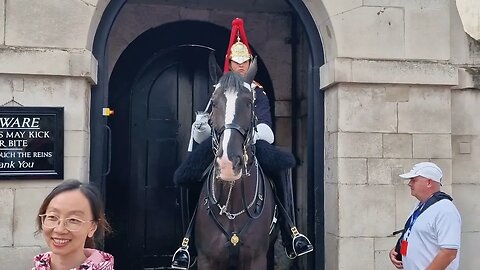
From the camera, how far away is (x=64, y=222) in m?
2.12

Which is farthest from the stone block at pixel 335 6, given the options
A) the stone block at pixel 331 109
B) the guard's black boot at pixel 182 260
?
the guard's black boot at pixel 182 260

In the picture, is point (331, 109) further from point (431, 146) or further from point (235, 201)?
point (235, 201)

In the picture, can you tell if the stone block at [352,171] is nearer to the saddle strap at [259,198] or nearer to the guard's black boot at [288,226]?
the guard's black boot at [288,226]

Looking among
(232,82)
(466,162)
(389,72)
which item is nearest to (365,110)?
(389,72)

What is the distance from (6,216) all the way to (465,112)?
4619mm

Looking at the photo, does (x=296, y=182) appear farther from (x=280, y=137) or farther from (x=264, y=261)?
(x=264, y=261)

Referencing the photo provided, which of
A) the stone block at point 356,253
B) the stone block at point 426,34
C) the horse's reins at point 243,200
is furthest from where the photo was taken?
the stone block at point 426,34

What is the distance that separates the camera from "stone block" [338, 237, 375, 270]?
532 cm

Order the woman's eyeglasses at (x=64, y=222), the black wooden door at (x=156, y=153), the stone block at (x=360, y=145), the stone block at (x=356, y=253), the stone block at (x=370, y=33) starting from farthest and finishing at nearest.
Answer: the black wooden door at (x=156, y=153)
the stone block at (x=370, y=33)
the stone block at (x=360, y=145)
the stone block at (x=356, y=253)
the woman's eyeglasses at (x=64, y=222)

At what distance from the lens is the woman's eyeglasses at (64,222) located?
6.96 ft

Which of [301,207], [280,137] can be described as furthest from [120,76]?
[301,207]

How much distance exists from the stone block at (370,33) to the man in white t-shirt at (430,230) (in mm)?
1701

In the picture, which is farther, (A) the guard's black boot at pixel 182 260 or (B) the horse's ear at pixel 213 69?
(B) the horse's ear at pixel 213 69

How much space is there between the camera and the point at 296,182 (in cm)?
784
